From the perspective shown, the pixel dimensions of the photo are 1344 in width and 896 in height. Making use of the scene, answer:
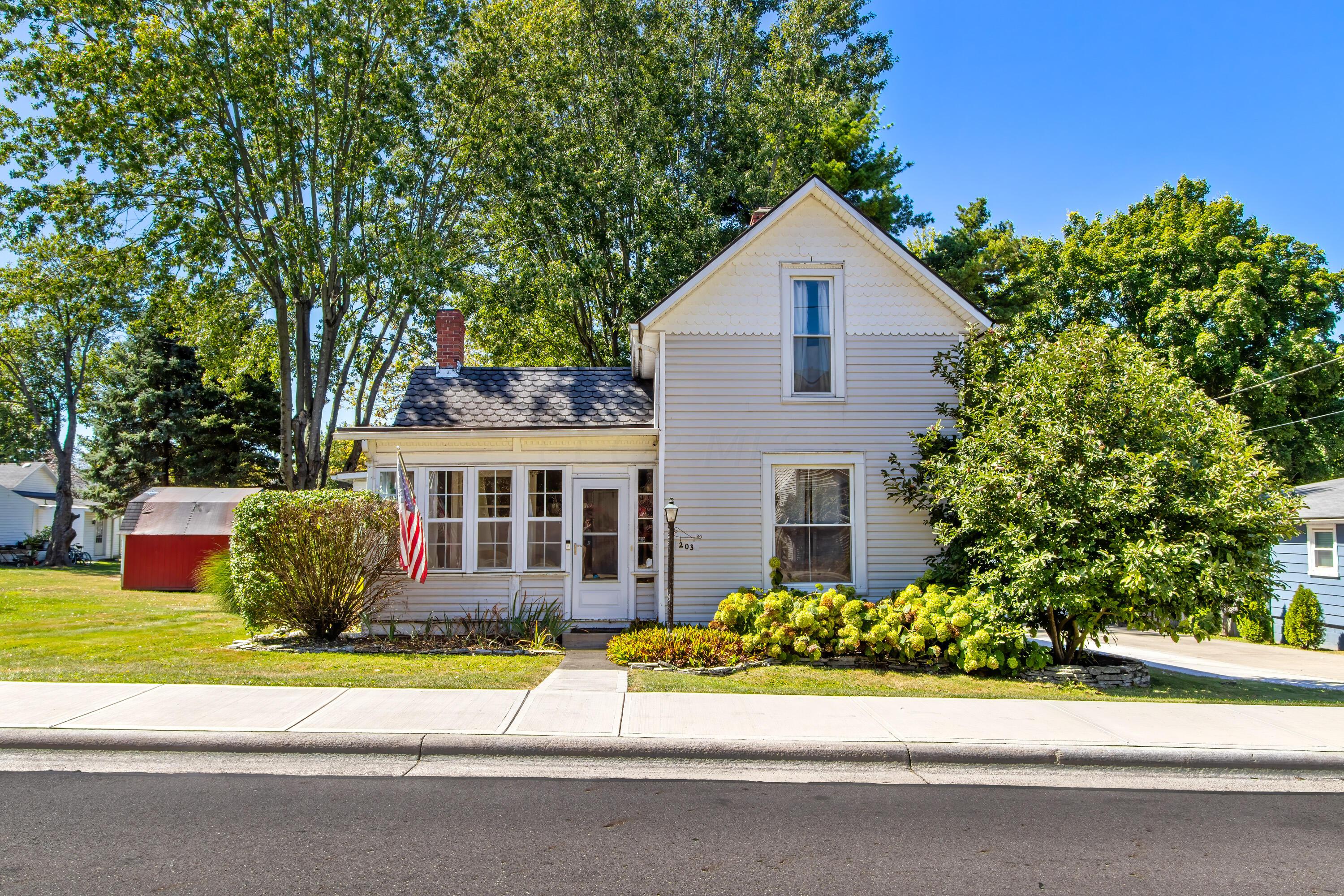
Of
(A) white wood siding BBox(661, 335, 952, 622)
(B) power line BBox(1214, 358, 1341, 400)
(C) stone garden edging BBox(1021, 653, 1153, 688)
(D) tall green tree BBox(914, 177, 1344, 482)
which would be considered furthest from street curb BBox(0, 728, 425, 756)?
A: (B) power line BBox(1214, 358, 1341, 400)

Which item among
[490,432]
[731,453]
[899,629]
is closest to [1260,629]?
[899,629]

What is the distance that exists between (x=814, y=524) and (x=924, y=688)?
3.96 m

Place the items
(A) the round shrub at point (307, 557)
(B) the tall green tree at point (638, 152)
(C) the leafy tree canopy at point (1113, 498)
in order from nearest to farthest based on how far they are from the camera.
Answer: (C) the leafy tree canopy at point (1113, 498) < (A) the round shrub at point (307, 557) < (B) the tall green tree at point (638, 152)

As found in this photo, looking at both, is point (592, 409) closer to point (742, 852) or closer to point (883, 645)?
point (883, 645)

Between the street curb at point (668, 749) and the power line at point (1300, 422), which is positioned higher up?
the power line at point (1300, 422)

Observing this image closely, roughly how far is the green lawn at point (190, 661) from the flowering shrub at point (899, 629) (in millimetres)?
2761

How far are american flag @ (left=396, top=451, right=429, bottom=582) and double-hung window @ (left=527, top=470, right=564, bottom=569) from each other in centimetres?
210

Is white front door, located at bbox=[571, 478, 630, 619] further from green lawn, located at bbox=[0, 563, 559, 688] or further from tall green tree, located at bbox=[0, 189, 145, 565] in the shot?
tall green tree, located at bbox=[0, 189, 145, 565]

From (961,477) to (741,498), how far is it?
3.29 m

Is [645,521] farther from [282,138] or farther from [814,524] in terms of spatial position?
[282,138]

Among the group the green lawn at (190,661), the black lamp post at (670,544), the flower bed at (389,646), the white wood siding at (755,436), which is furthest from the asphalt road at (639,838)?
the white wood siding at (755,436)

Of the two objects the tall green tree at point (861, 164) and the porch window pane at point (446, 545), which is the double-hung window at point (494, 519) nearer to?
the porch window pane at point (446, 545)

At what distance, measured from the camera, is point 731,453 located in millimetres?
12664

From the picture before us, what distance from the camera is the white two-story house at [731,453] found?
12602 millimetres
